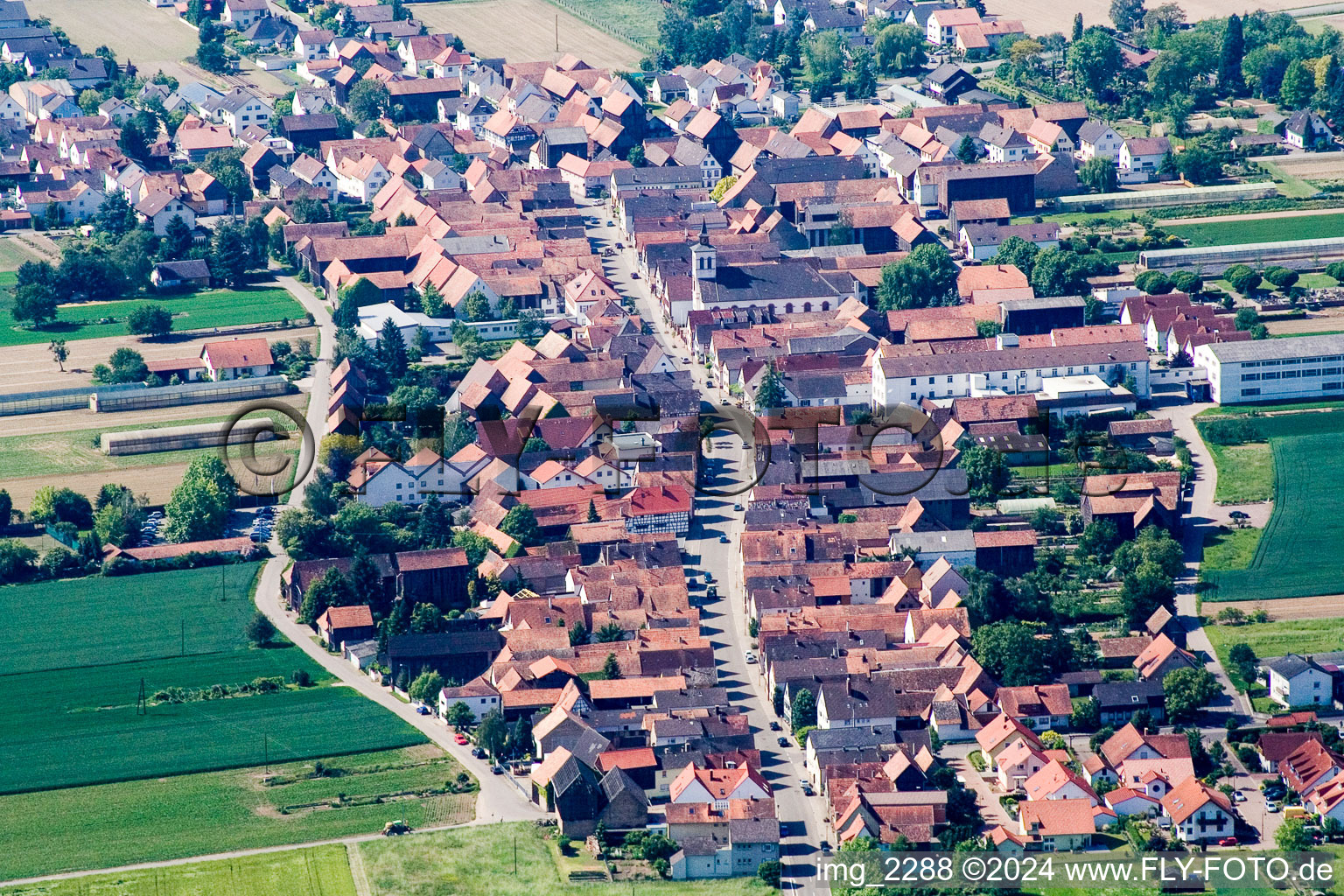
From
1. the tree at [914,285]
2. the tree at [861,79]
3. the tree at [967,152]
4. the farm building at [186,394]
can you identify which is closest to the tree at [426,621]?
the farm building at [186,394]

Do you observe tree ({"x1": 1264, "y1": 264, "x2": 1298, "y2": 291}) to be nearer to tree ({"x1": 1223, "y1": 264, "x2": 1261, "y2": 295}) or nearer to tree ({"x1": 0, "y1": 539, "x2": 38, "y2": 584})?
tree ({"x1": 1223, "y1": 264, "x2": 1261, "y2": 295})

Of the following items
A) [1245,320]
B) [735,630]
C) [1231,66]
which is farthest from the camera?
[1231,66]

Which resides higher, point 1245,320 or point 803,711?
point 1245,320

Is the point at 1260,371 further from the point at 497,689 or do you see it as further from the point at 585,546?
the point at 497,689

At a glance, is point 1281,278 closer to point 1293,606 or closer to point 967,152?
point 967,152

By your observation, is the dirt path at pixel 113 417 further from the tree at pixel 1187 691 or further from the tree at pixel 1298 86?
the tree at pixel 1298 86

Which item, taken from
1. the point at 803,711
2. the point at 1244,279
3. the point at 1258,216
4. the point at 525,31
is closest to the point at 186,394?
the point at 803,711

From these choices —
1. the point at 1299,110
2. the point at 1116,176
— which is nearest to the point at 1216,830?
the point at 1116,176
